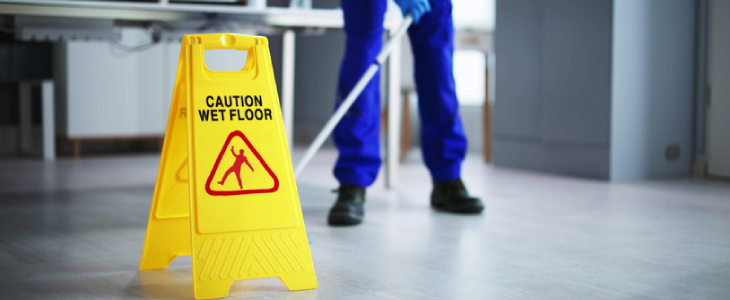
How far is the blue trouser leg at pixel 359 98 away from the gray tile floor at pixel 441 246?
5.7 inches

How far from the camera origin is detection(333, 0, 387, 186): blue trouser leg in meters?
1.83

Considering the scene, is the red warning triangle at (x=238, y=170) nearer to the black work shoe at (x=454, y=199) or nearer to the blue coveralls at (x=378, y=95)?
the blue coveralls at (x=378, y=95)

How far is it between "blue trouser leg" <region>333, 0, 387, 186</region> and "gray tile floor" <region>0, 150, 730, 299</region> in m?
0.14

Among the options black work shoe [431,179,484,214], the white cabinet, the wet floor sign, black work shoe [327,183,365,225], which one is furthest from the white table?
the white cabinet

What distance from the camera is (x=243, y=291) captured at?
44.8 inches

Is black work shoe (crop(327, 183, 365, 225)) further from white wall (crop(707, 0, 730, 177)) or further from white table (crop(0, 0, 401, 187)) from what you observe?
white wall (crop(707, 0, 730, 177))

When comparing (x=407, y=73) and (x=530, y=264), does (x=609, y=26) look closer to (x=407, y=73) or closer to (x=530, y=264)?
(x=407, y=73)

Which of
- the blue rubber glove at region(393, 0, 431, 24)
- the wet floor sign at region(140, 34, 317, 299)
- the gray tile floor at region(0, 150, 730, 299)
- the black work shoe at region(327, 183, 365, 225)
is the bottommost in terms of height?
the gray tile floor at region(0, 150, 730, 299)

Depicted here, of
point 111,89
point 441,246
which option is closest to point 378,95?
point 441,246

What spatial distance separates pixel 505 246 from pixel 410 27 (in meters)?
0.77

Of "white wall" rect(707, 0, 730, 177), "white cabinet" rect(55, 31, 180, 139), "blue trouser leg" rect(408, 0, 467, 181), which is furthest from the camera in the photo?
"white cabinet" rect(55, 31, 180, 139)

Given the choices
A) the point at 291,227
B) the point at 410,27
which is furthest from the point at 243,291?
the point at 410,27

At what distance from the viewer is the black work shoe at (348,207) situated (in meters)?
1.73

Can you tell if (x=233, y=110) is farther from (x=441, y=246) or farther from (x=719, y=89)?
(x=719, y=89)
